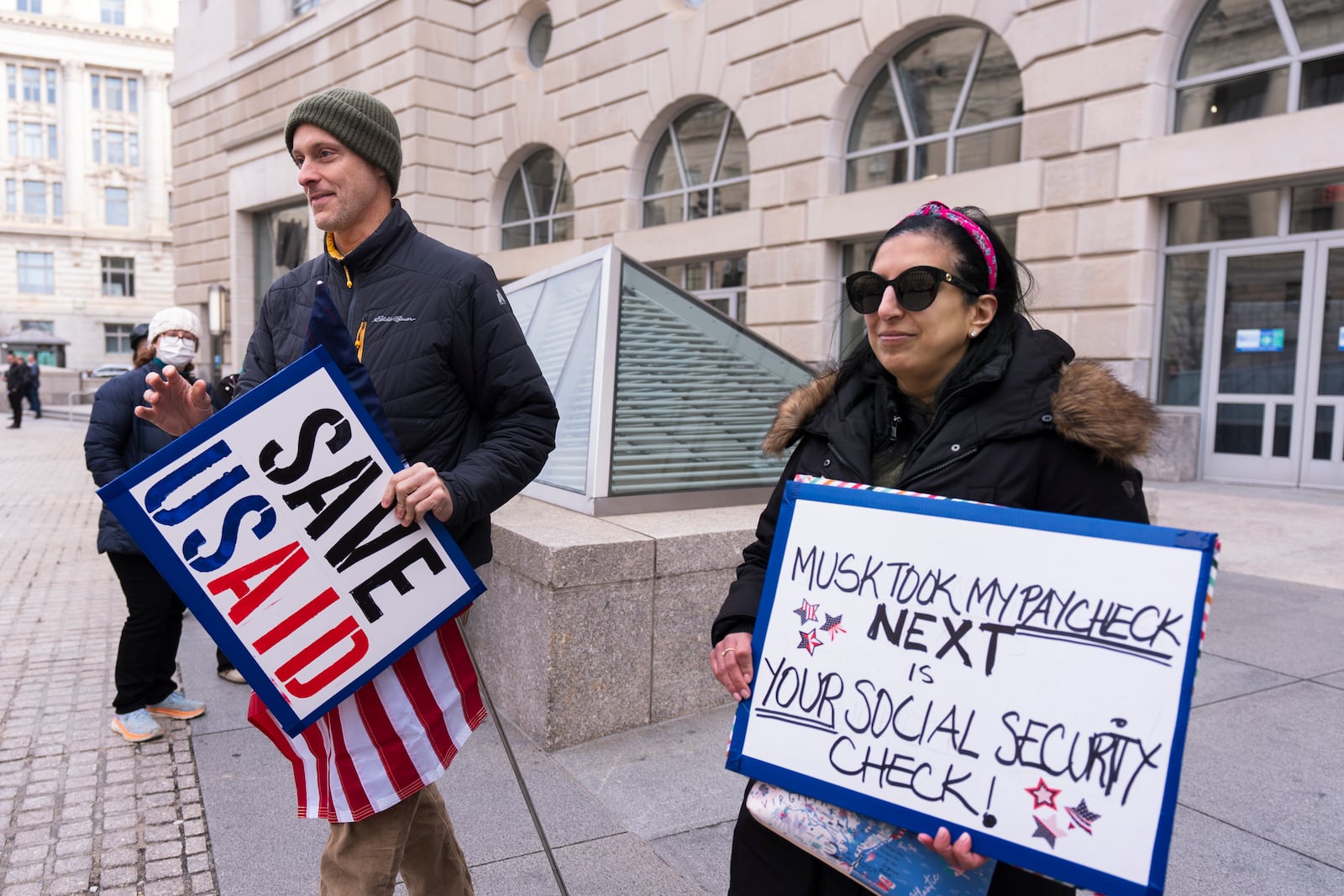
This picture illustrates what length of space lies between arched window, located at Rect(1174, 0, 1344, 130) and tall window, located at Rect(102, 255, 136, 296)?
6922 cm

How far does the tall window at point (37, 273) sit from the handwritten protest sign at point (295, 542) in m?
73.0

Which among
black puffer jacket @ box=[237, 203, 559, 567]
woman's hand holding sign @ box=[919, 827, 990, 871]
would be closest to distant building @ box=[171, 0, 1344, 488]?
black puffer jacket @ box=[237, 203, 559, 567]

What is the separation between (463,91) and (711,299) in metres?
8.44

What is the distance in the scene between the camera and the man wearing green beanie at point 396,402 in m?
2.08

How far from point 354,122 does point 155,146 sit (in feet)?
246

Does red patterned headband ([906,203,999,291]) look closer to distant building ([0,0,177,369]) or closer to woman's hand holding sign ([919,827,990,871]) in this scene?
woman's hand holding sign ([919,827,990,871])

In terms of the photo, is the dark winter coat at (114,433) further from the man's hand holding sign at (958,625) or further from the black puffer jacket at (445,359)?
the man's hand holding sign at (958,625)

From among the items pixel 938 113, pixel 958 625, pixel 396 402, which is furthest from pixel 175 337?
pixel 938 113

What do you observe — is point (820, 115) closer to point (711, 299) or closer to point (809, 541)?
point (711, 299)

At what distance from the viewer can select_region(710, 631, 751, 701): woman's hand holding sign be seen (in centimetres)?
178

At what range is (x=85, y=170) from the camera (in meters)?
63.3

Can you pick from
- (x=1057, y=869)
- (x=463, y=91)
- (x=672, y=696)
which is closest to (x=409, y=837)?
(x=1057, y=869)

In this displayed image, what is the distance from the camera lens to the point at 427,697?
2203mm

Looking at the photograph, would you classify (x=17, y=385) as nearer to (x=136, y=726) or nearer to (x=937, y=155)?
(x=937, y=155)
